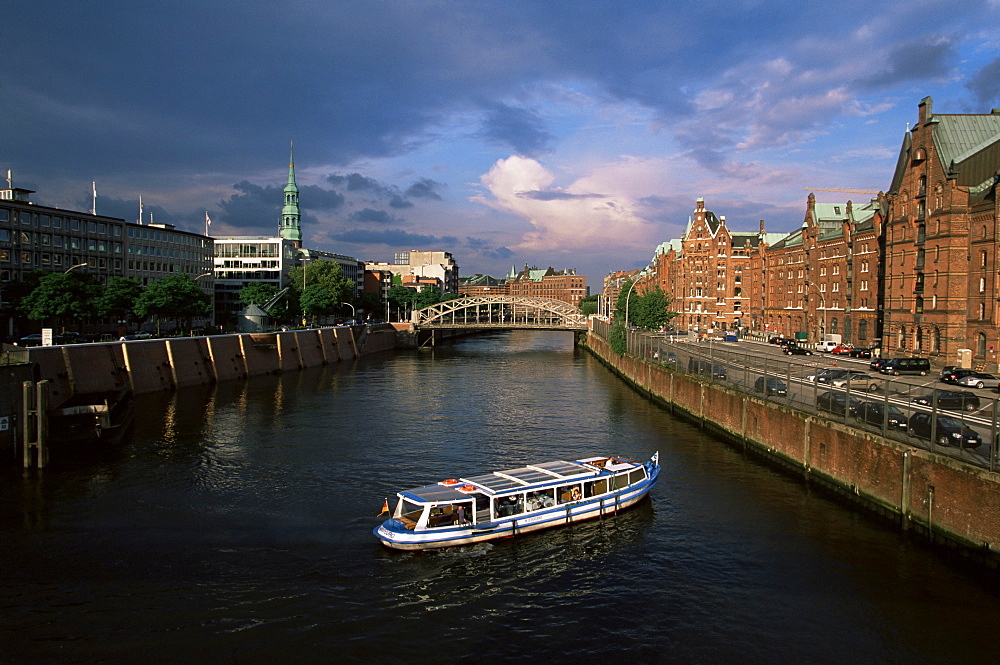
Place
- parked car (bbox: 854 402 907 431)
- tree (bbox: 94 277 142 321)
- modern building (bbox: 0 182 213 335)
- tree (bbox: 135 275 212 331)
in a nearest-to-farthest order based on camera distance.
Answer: parked car (bbox: 854 402 907 431) < tree (bbox: 94 277 142 321) < tree (bbox: 135 275 212 331) < modern building (bbox: 0 182 213 335)

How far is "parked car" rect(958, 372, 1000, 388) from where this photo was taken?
160ft

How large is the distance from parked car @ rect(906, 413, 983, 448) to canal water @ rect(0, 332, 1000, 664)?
4.21m

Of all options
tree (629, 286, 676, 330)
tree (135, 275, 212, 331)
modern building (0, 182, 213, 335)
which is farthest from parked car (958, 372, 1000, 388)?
tree (135, 275, 212, 331)

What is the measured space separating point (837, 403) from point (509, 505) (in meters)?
17.8

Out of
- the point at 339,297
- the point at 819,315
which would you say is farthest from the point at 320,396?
the point at 339,297

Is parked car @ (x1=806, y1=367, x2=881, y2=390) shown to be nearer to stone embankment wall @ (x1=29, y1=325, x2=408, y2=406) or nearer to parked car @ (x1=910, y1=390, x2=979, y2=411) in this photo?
parked car @ (x1=910, y1=390, x2=979, y2=411)

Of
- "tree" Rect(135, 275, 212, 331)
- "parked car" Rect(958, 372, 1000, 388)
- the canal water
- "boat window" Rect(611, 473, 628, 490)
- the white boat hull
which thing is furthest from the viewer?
"tree" Rect(135, 275, 212, 331)

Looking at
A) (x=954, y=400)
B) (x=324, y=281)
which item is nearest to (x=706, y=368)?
(x=954, y=400)

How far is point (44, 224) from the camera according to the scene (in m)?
102

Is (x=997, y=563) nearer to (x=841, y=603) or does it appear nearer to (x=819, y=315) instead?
(x=841, y=603)

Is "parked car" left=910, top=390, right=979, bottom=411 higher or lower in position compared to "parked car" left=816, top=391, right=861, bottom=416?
higher

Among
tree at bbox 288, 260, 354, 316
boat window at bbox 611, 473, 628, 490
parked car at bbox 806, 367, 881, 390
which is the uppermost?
tree at bbox 288, 260, 354, 316

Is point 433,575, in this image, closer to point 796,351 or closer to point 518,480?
point 518,480

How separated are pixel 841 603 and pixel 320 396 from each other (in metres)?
54.5
